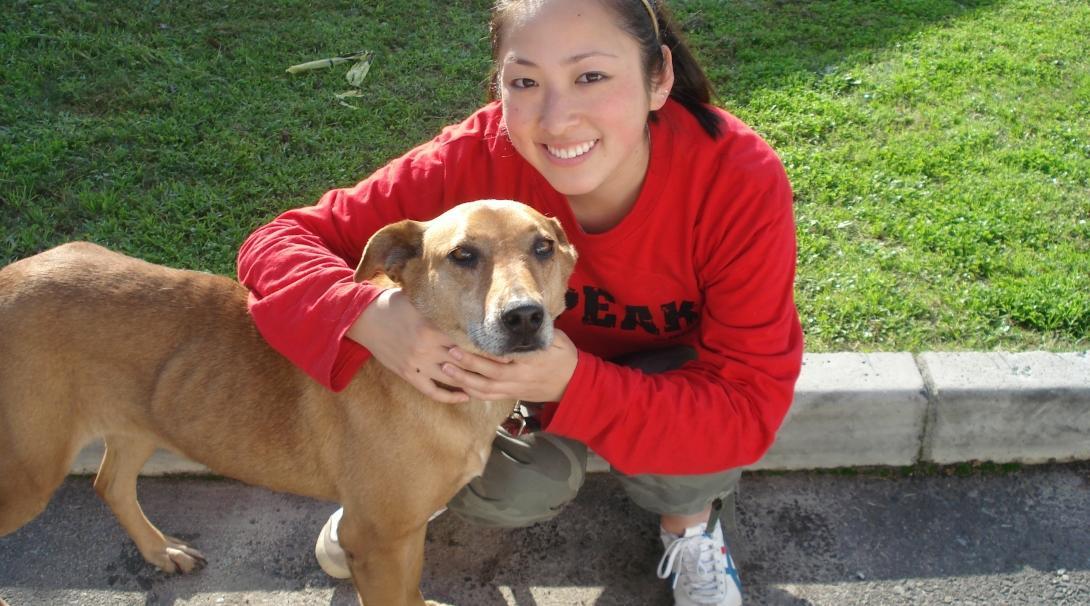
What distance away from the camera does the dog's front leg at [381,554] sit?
2.88m

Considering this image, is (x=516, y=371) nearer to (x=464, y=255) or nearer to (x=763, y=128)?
(x=464, y=255)

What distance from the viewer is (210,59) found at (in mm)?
6199

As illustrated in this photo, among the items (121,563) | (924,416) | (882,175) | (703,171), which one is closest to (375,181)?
(703,171)

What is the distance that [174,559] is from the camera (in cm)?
335

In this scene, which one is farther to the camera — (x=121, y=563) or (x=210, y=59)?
(x=210, y=59)

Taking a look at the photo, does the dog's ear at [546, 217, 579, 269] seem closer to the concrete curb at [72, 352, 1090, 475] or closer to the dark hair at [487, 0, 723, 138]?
the dark hair at [487, 0, 723, 138]

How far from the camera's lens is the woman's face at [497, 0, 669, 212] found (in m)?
2.67

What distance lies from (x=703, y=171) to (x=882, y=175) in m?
2.59

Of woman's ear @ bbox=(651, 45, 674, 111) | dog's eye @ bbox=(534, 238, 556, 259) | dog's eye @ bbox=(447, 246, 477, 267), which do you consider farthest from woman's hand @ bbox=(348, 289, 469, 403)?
woman's ear @ bbox=(651, 45, 674, 111)

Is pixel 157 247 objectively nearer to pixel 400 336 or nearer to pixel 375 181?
pixel 375 181

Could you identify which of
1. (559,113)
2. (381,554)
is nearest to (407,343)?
(381,554)

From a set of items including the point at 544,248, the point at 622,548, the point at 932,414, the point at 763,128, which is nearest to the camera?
the point at 544,248

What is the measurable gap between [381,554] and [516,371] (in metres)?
0.79

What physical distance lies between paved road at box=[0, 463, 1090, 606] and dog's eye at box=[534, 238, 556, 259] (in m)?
1.32
